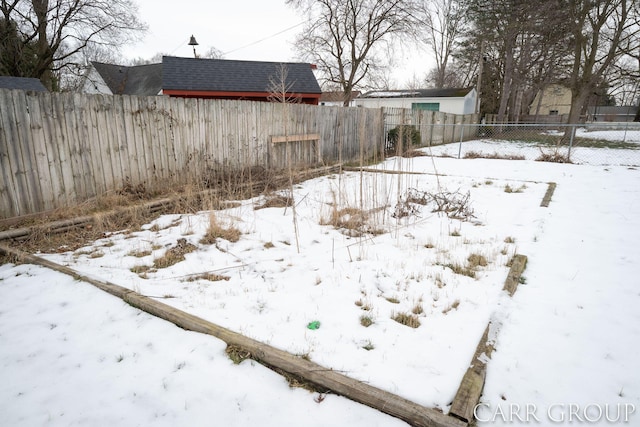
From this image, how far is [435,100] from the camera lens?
75.8ft

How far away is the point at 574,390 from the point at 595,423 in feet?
0.58

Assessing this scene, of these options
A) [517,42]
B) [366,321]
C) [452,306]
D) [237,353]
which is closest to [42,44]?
[237,353]

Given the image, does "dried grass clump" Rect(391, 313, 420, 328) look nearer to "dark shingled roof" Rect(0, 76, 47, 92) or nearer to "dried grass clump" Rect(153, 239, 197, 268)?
"dried grass clump" Rect(153, 239, 197, 268)

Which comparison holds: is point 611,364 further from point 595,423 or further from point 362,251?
point 362,251

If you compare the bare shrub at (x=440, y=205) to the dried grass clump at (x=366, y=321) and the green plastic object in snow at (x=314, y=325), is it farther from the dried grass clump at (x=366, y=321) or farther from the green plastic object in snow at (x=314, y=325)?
the green plastic object in snow at (x=314, y=325)

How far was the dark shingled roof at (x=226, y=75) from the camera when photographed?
14523mm

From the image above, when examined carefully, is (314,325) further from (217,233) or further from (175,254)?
(217,233)

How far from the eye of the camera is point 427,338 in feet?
6.81

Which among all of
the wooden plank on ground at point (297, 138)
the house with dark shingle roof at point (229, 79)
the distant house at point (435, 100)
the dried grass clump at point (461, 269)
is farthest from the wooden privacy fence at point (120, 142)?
the distant house at point (435, 100)

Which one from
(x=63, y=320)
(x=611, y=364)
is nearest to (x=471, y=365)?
(x=611, y=364)

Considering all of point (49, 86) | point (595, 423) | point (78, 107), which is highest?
point (49, 86)

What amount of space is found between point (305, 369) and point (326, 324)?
0.48m

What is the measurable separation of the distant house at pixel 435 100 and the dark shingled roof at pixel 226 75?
6013mm

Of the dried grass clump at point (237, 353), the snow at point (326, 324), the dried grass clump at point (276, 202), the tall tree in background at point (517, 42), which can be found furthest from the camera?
the tall tree in background at point (517, 42)
